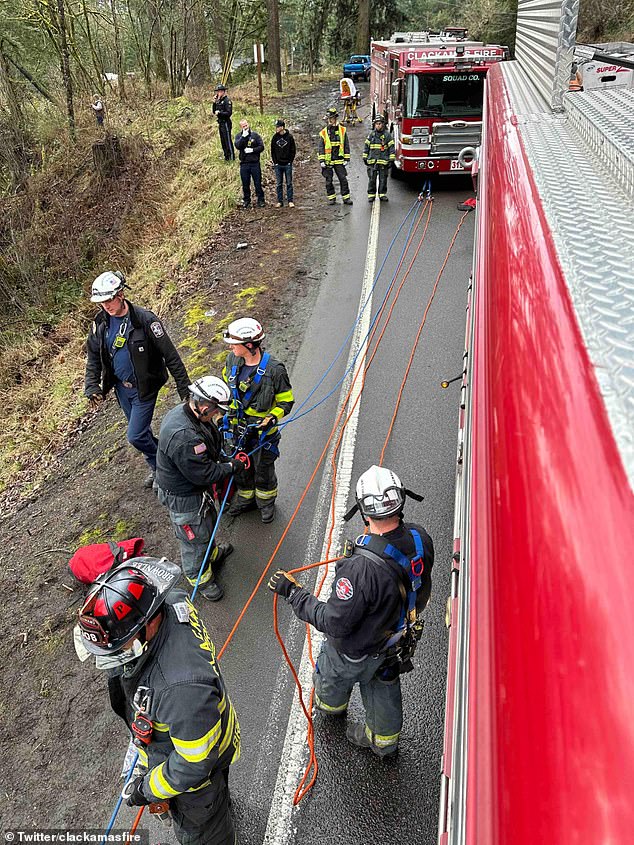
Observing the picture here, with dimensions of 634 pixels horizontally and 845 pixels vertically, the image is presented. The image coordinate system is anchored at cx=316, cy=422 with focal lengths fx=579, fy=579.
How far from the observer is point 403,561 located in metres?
2.76

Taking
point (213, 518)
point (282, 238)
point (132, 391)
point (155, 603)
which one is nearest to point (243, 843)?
point (155, 603)

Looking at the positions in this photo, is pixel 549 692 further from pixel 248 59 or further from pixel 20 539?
pixel 248 59

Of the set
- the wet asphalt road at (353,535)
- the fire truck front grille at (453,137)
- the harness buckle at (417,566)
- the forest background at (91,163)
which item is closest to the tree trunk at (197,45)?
the forest background at (91,163)

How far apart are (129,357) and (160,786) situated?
3.76 metres

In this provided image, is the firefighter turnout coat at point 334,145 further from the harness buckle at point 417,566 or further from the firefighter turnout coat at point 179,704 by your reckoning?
the firefighter turnout coat at point 179,704

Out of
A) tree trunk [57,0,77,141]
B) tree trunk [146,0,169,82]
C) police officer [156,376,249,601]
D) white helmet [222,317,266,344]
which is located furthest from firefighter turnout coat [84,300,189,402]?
tree trunk [146,0,169,82]

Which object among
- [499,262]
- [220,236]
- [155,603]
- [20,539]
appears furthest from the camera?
[220,236]

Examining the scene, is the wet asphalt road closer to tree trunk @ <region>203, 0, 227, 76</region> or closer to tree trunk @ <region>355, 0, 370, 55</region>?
tree trunk @ <region>203, 0, 227, 76</region>

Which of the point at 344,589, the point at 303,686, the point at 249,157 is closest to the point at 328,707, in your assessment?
the point at 303,686

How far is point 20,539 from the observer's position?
6.36 metres

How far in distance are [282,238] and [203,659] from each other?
32.2ft

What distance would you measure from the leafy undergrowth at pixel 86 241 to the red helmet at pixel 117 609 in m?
5.44

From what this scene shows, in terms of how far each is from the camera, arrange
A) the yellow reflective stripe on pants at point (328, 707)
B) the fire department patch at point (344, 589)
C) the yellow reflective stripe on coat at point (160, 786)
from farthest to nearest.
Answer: the yellow reflective stripe on pants at point (328, 707) < the fire department patch at point (344, 589) < the yellow reflective stripe on coat at point (160, 786)

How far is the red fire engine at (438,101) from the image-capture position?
1077cm
